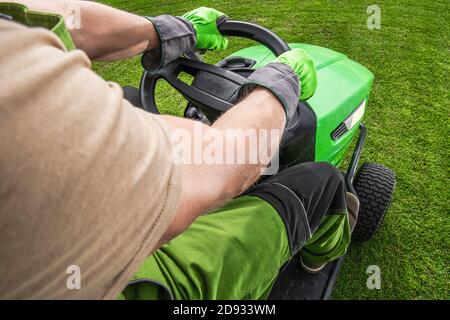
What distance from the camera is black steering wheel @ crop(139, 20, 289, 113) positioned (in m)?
1.20

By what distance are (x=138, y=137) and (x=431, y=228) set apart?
60.4 inches

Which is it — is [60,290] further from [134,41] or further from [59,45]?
[134,41]

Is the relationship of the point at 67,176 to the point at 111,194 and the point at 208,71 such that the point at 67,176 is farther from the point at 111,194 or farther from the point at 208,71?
the point at 208,71

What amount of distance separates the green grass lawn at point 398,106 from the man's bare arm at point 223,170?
0.96m

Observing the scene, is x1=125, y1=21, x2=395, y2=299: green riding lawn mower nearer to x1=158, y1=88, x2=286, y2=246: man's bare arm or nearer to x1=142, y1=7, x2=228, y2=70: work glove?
x1=142, y1=7, x2=228, y2=70: work glove

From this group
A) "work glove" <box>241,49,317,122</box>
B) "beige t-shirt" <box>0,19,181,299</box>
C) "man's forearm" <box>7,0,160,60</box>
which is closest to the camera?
"beige t-shirt" <box>0,19,181,299</box>

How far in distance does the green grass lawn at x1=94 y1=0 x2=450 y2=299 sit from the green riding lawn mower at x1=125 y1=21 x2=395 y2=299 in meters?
0.20

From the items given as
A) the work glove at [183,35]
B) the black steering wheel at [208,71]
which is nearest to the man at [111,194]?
the black steering wheel at [208,71]

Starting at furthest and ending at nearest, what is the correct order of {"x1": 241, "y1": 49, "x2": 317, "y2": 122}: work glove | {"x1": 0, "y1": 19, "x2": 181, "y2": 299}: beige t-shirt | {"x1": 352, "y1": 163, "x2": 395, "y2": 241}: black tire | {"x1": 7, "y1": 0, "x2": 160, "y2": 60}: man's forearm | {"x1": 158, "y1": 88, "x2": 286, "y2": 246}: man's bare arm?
{"x1": 352, "y1": 163, "x2": 395, "y2": 241}: black tire
{"x1": 7, "y1": 0, "x2": 160, "y2": 60}: man's forearm
{"x1": 241, "y1": 49, "x2": 317, "y2": 122}: work glove
{"x1": 158, "y1": 88, "x2": 286, "y2": 246}: man's bare arm
{"x1": 0, "y1": 19, "x2": 181, "y2": 299}: beige t-shirt

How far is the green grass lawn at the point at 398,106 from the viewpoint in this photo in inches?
62.0

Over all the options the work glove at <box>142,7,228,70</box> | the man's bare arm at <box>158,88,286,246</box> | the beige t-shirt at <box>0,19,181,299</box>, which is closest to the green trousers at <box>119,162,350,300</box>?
the man's bare arm at <box>158,88,286,246</box>

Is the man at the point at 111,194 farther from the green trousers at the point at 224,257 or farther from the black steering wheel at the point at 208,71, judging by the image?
the black steering wheel at the point at 208,71

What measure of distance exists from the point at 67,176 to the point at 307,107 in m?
0.92
